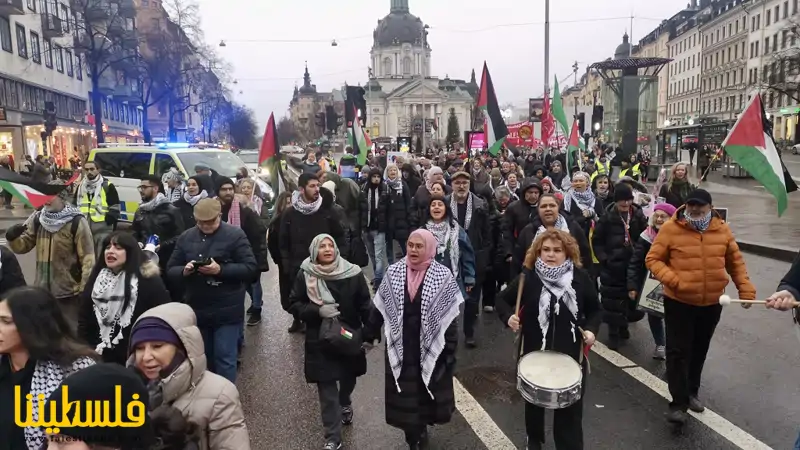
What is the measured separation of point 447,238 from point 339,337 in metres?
2.38

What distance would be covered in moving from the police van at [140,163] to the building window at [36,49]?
2677 centimetres

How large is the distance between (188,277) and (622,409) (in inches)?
148

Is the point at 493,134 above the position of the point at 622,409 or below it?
above

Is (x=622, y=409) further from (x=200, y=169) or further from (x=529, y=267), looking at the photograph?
(x=200, y=169)

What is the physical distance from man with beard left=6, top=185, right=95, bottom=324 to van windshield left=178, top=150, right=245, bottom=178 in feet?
25.4

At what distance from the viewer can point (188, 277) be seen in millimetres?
4742

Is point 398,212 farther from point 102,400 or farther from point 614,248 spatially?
point 102,400

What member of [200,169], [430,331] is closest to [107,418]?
[430,331]

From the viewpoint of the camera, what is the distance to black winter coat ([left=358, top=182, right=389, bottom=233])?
9.17m

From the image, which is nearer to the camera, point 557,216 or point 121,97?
point 557,216

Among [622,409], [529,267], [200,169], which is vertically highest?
[200,169]

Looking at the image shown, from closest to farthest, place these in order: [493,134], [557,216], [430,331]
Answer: [430,331]
[557,216]
[493,134]

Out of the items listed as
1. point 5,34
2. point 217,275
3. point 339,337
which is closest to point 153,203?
point 217,275

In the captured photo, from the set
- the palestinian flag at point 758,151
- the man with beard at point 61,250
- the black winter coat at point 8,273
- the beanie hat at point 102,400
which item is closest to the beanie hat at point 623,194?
the palestinian flag at point 758,151
